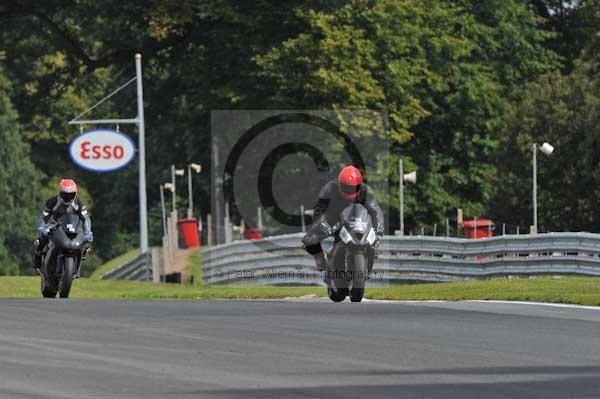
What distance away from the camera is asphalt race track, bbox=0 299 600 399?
38.7 ft

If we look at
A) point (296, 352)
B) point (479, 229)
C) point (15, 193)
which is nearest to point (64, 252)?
point (296, 352)

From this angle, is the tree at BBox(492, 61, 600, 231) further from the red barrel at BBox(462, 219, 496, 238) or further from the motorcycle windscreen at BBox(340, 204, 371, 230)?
the motorcycle windscreen at BBox(340, 204, 371, 230)

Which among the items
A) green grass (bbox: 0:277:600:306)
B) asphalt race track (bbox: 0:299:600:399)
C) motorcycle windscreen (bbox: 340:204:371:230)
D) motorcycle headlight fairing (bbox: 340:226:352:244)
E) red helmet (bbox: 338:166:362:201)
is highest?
red helmet (bbox: 338:166:362:201)

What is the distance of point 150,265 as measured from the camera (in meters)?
47.4

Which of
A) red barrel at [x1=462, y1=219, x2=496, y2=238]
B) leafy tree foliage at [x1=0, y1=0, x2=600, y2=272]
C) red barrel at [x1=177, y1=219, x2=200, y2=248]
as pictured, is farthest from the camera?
red barrel at [x1=177, y1=219, x2=200, y2=248]

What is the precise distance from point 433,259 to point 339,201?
517 inches

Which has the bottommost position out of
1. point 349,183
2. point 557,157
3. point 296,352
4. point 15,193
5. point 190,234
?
point 296,352

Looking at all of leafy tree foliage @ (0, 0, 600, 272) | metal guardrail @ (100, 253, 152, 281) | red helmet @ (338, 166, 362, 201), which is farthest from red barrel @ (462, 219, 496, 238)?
red helmet @ (338, 166, 362, 201)

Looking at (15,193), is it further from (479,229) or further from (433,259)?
(433,259)

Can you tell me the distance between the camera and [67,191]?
24.7 m

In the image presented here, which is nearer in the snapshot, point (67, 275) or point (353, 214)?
point (353, 214)

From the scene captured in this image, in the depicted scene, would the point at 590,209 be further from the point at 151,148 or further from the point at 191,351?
the point at 191,351

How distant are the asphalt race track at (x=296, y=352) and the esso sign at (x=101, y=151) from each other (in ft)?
104

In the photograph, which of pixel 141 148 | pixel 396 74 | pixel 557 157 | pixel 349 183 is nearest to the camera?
pixel 349 183
